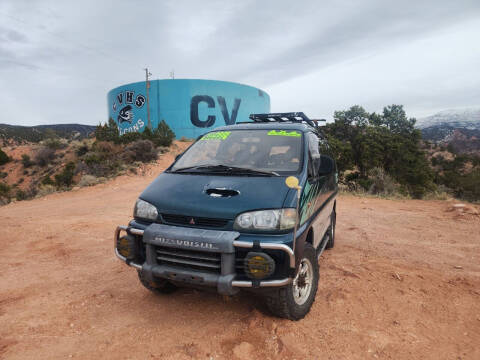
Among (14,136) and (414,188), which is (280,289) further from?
(14,136)

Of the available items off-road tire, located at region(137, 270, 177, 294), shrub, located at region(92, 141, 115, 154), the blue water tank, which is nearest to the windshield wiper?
off-road tire, located at region(137, 270, 177, 294)

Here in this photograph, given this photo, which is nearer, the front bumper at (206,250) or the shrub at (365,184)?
the front bumper at (206,250)

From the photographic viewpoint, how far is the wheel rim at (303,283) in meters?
2.95

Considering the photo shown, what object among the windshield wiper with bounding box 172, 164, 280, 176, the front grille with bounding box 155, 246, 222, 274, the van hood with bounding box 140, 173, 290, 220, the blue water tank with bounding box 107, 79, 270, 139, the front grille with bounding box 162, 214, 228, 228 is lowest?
the front grille with bounding box 155, 246, 222, 274

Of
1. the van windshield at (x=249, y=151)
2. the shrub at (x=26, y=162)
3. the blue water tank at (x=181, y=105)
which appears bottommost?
the shrub at (x=26, y=162)

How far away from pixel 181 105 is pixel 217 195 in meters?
31.0

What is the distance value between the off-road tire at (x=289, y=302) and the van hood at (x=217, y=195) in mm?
639

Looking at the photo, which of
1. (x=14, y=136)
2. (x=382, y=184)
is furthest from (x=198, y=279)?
(x=14, y=136)

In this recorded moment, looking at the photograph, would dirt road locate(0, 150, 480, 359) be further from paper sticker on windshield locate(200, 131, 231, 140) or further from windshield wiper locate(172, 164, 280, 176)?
paper sticker on windshield locate(200, 131, 231, 140)

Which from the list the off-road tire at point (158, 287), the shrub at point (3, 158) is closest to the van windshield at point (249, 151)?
the off-road tire at point (158, 287)

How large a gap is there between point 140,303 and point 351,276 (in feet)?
8.35

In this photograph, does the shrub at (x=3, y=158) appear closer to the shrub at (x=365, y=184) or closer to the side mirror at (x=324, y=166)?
the shrub at (x=365, y=184)

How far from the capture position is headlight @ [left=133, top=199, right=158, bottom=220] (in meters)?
2.96

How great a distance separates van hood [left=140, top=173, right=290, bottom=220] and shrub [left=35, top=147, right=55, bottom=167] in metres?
35.6
